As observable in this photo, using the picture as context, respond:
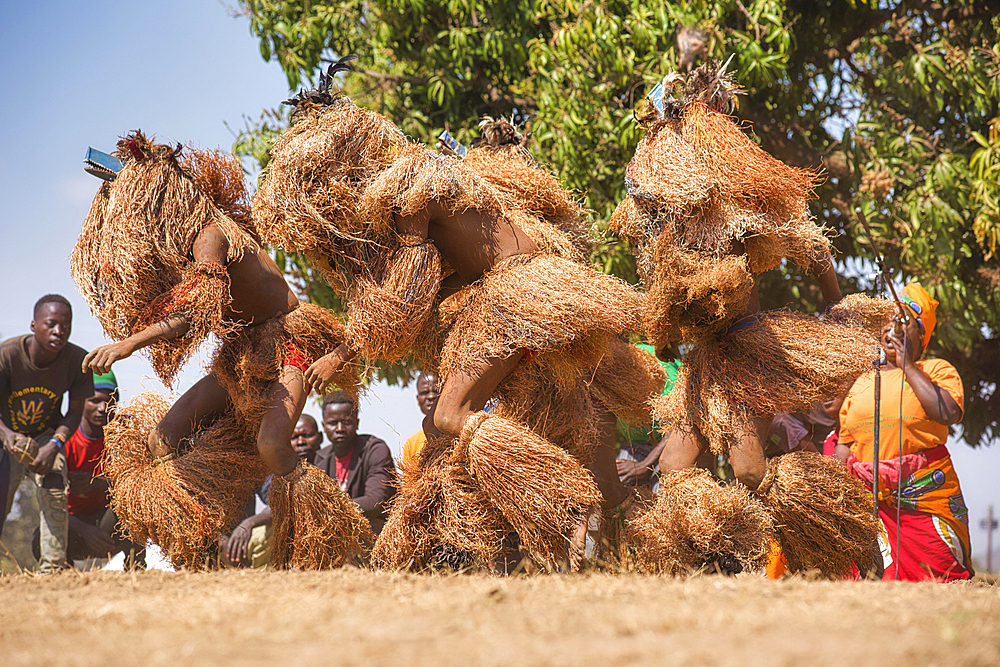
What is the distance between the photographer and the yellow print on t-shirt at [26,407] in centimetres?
545

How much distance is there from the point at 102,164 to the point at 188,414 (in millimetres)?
1190

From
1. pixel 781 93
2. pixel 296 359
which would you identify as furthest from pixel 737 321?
pixel 781 93

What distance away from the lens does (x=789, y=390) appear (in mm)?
3232

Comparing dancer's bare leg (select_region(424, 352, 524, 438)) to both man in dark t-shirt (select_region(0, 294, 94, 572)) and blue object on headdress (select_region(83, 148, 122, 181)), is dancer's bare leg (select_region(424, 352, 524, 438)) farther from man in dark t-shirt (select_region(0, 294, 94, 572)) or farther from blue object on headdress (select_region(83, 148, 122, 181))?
man in dark t-shirt (select_region(0, 294, 94, 572))

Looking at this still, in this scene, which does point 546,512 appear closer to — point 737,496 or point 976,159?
point 737,496

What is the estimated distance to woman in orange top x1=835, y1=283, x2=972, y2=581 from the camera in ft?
13.3

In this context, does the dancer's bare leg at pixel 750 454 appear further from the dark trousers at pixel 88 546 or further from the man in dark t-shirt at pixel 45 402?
the man in dark t-shirt at pixel 45 402

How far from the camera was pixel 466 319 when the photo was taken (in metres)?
3.26

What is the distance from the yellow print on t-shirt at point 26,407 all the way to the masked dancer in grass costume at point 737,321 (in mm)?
4105

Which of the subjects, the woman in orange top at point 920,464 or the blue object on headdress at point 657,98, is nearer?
the blue object on headdress at point 657,98

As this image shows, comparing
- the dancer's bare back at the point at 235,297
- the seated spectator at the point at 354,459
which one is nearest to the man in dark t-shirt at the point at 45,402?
the seated spectator at the point at 354,459

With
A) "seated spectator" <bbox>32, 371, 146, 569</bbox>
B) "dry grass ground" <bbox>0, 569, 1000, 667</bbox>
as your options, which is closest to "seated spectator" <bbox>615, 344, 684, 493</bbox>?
"dry grass ground" <bbox>0, 569, 1000, 667</bbox>

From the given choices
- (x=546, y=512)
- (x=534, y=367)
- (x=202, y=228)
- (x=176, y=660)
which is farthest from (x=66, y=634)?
(x=202, y=228)

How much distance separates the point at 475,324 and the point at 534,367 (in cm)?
31
